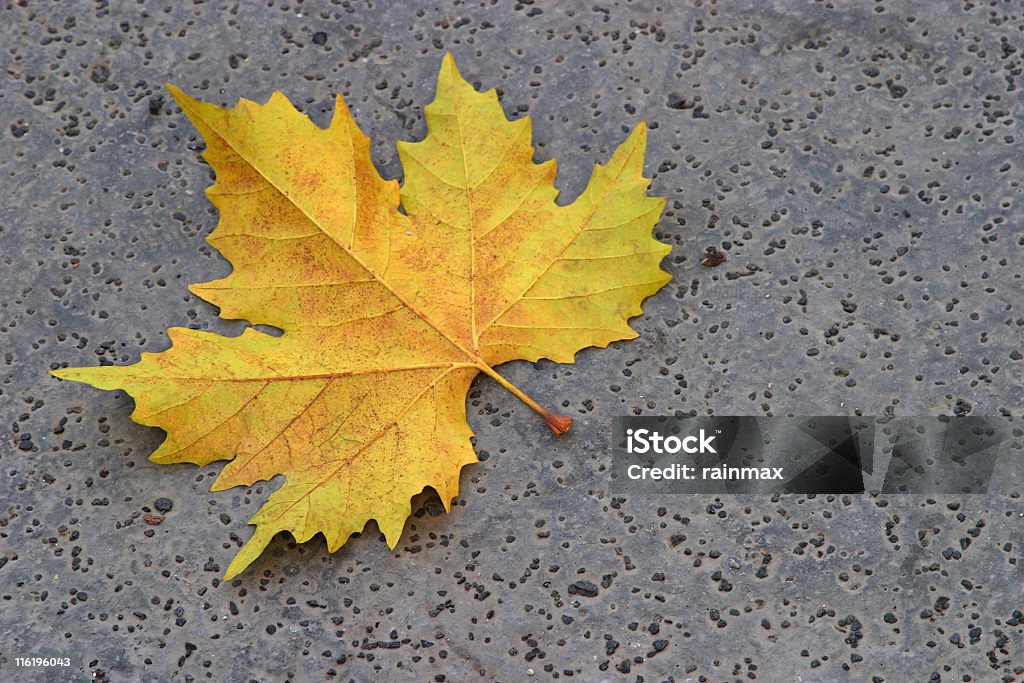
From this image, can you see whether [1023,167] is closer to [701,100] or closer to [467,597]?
[701,100]

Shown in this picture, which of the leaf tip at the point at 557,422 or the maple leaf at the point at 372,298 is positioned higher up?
the maple leaf at the point at 372,298

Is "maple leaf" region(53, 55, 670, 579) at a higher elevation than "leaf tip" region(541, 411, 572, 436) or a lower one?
higher

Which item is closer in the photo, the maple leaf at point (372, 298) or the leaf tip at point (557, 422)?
the maple leaf at point (372, 298)

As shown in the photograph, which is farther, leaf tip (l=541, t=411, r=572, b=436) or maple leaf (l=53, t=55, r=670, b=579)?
leaf tip (l=541, t=411, r=572, b=436)

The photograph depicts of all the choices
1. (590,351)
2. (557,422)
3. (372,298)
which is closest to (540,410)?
(557,422)

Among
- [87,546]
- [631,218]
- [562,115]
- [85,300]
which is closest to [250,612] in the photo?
[87,546]
